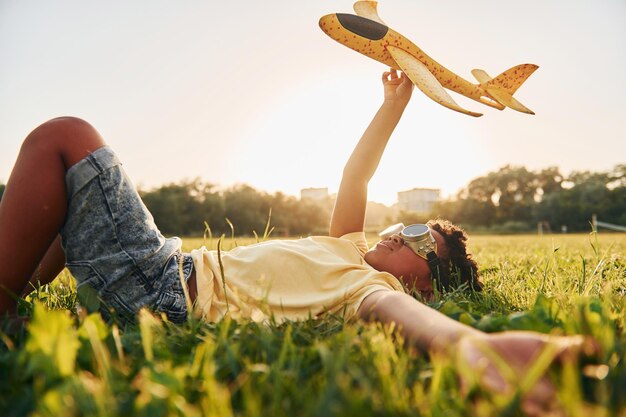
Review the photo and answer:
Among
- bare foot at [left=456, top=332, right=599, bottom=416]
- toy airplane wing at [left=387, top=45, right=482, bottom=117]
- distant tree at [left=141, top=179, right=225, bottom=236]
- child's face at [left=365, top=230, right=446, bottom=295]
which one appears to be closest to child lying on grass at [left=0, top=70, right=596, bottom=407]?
child's face at [left=365, top=230, right=446, bottom=295]

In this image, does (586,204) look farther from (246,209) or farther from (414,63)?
(414,63)

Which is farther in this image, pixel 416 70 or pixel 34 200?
pixel 416 70

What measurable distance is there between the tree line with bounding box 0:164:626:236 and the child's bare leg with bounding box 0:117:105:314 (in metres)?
48.5

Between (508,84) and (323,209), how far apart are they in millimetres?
58410

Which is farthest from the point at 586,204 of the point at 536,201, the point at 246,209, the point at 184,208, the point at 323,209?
the point at 184,208

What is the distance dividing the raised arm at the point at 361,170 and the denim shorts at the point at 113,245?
1147 mm

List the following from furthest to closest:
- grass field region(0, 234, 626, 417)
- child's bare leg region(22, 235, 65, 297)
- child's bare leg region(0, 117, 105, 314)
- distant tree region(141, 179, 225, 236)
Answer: distant tree region(141, 179, 225, 236)
child's bare leg region(22, 235, 65, 297)
child's bare leg region(0, 117, 105, 314)
grass field region(0, 234, 626, 417)

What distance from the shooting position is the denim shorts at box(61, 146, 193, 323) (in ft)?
6.54

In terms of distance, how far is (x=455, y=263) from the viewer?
2998 millimetres

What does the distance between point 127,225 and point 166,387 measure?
4.02ft

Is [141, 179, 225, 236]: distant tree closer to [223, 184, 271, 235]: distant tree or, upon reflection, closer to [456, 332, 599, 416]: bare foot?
[223, 184, 271, 235]: distant tree

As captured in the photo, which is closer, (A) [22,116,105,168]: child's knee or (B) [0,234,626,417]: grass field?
(B) [0,234,626,417]: grass field

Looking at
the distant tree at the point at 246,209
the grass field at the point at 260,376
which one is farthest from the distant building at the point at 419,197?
the grass field at the point at 260,376

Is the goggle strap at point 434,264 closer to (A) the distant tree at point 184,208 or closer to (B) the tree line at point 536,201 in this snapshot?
(A) the distant tree at point 184,208
